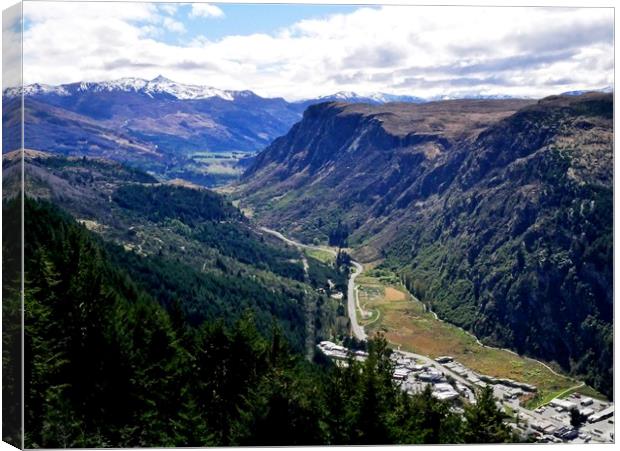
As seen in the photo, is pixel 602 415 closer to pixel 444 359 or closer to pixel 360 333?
pixel 444 359

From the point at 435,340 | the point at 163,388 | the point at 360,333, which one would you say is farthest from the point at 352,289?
the point at 163,388

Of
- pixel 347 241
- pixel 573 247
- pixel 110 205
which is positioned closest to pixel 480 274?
pixel 573 247

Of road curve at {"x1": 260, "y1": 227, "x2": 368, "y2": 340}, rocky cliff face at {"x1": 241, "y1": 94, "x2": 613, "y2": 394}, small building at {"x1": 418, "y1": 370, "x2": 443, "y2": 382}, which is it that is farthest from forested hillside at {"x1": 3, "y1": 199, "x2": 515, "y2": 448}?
road curve at {"x1": 260, "y1": 227, "x2": 368, "y2": 340}

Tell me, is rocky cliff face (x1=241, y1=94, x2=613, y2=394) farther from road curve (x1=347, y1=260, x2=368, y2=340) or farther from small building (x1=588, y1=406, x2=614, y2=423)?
small building (x1=588, y1=406, x2=614, y2=423)

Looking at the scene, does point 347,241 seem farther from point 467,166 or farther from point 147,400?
point 147,400

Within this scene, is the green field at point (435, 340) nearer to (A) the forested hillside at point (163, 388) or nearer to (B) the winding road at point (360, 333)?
(B) the winding road at point (360, 333)

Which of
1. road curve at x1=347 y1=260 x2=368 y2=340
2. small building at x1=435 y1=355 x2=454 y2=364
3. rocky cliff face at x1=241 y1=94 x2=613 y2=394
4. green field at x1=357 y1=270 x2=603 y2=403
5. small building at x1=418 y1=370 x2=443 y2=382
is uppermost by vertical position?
rocky cliff face at x1=241 y1=94 x2=613 y2=394
